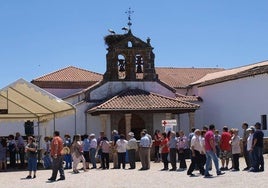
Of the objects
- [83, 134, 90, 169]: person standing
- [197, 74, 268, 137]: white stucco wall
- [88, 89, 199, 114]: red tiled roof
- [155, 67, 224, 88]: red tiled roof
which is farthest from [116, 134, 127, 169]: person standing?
[155, 67, 224, 88]: red tiled roof

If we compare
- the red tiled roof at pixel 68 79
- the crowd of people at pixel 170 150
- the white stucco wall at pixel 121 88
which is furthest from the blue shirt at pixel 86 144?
the red tiled roof at pixel 68 79

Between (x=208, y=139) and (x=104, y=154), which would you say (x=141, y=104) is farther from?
(x=208, y=139)

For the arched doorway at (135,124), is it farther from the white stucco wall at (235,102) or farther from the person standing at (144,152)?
the person standing at (144,152)

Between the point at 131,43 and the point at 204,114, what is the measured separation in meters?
7.65

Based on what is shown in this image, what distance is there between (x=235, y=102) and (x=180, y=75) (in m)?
15.7

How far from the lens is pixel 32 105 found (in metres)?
25.1

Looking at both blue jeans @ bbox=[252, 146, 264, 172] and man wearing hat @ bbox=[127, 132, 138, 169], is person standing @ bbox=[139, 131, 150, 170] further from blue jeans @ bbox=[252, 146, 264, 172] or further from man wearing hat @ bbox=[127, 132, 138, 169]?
blue jeans @ bbox=[252, 146, 264, 172]

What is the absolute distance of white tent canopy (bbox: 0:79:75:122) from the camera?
21.1 meters

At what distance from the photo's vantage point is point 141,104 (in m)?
31.6

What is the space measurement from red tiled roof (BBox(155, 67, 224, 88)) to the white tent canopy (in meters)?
18.8

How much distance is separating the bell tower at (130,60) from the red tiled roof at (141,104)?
4.52ft

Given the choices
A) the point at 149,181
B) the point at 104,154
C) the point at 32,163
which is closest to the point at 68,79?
the point at 104,154

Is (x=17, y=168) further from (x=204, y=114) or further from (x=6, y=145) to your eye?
(x=204, y=114)

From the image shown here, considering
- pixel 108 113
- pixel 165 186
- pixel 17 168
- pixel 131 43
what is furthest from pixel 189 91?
pixel 165 186
